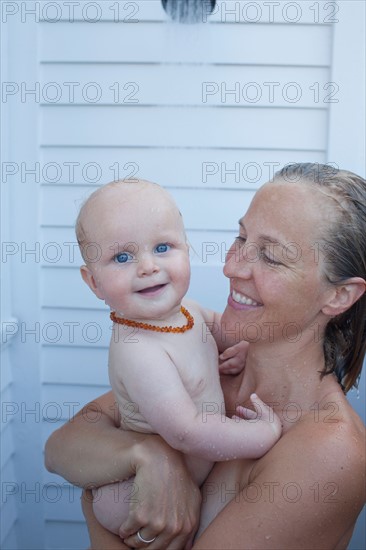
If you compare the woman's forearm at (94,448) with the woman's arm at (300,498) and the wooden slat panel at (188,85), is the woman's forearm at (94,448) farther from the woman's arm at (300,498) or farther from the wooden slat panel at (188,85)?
the wooden slat panel at (188,85)

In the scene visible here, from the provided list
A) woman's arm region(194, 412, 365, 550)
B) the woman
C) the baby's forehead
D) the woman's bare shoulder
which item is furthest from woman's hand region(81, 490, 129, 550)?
the baby's forehead

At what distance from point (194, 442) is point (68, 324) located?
167 cm

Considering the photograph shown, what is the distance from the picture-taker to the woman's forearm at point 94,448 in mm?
1643

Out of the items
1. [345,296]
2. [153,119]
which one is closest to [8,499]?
[153,119]

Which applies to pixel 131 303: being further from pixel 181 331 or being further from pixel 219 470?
pixel 219 470

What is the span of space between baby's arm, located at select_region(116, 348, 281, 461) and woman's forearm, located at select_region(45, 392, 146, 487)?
142 millimetres

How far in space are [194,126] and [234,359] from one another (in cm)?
133

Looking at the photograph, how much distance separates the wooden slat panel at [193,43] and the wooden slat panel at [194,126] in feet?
0.67

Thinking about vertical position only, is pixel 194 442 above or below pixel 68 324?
above

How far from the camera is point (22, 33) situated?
9.48ft

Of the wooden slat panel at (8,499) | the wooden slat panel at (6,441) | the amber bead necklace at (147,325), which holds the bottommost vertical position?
the wooden slat panel at (8,499)

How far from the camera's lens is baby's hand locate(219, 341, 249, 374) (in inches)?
77.4

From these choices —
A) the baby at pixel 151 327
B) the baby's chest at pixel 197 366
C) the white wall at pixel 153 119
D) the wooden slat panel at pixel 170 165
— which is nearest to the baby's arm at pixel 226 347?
the baby's chest at pixel 197 366

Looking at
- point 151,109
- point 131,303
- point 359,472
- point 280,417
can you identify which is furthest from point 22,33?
point 359,472
